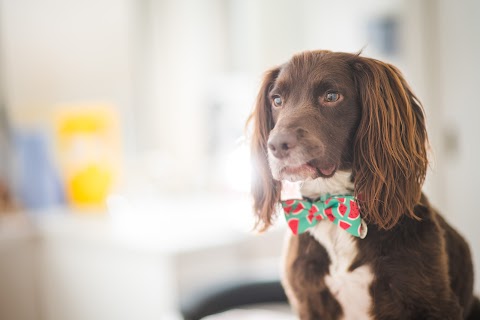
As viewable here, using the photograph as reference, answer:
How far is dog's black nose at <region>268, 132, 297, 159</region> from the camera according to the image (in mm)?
486

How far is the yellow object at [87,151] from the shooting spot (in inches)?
80.7

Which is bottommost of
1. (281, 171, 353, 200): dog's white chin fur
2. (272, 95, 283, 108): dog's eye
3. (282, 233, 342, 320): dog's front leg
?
(282, 233, 342, 320): dog's front leg

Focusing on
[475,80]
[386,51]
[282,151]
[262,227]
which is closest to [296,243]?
[262,227]

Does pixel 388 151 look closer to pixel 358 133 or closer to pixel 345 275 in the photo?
pixel 358 133

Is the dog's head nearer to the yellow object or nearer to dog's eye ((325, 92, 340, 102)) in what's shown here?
dog's eye ((325, 92, 340, 102))

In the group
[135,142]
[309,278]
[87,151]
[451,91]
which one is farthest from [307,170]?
[135,142]

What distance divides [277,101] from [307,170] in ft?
0.33

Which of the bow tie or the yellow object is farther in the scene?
the yellow object

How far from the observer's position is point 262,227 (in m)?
0.59

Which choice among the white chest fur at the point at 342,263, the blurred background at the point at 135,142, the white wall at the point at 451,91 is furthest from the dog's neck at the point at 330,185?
the blurred background at the point at 135,142

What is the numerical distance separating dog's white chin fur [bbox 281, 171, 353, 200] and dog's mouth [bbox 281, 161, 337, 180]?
14 mm

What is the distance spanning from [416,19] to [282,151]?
41cm

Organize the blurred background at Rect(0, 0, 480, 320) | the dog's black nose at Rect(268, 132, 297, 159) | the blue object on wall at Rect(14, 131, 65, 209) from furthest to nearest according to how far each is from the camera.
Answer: the blue object on wall at Rect(14, 131, 65, 209) → the blurred background at Rect(0, 0, 480, 320) → the dog's black nose at Rect(268, 132, 297, 159)

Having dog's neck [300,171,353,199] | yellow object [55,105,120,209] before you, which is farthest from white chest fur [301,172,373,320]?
yellow object [55,105,120,209]
